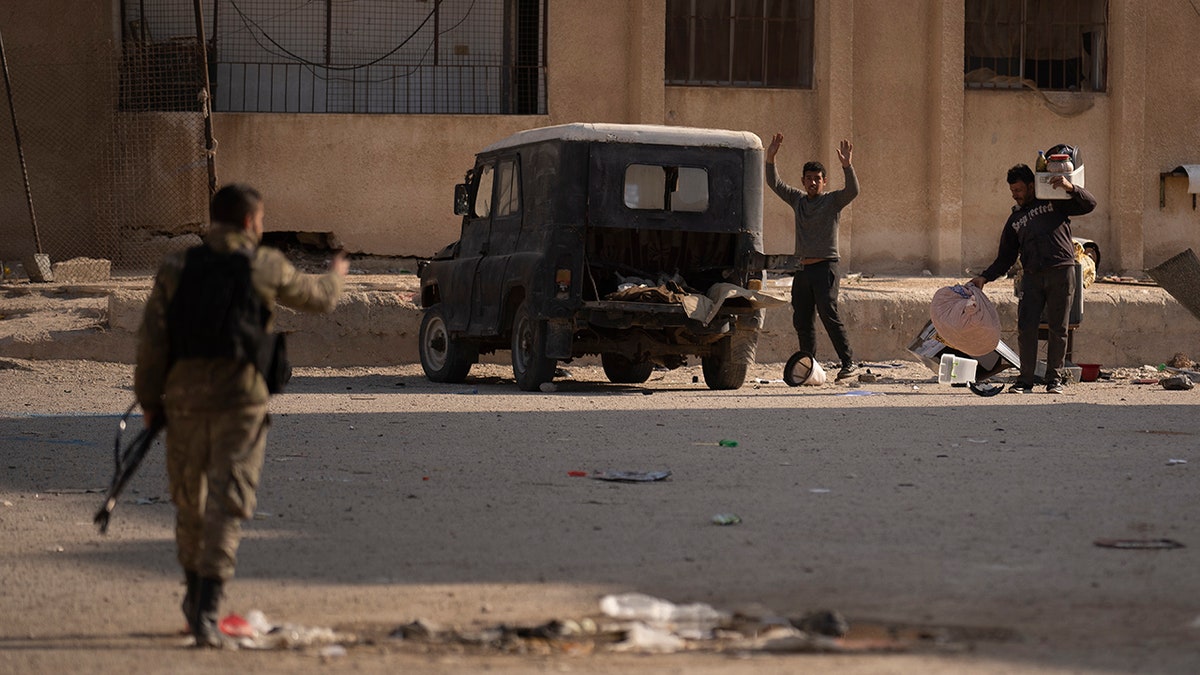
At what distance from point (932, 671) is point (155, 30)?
1829 centimetres

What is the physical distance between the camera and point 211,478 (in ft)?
16.5

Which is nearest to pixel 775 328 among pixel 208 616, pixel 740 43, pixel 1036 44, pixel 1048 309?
pixel 1048 309

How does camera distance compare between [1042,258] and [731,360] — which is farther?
[731,360]

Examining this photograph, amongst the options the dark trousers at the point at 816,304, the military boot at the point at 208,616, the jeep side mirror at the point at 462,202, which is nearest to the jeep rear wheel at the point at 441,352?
the jeep side mirror at the point at 462,202

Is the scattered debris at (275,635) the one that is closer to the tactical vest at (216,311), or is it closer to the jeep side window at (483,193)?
the tactical vest at (216,311)

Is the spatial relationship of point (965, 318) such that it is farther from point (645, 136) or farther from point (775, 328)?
point (775, 328)

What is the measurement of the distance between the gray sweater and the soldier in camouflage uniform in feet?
32.5

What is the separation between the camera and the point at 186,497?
5.10 metres

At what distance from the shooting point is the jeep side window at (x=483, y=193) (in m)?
15.2

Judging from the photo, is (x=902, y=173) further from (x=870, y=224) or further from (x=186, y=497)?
(x=186, y=497)

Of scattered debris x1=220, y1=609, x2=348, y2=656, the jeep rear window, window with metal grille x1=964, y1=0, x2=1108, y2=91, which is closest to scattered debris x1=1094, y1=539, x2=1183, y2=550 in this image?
scattered debris x1=220, y1=609, x2=348, y2=656

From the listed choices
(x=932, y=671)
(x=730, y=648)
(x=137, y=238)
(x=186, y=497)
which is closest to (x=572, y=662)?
(x=730, y=648)

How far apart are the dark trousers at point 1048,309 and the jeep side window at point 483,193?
15.5 feet

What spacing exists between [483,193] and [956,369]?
452cm
